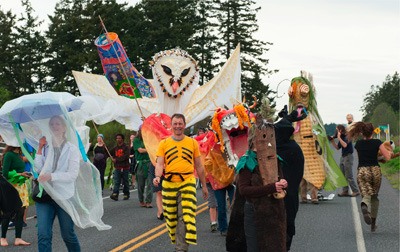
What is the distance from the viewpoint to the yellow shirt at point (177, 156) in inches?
418

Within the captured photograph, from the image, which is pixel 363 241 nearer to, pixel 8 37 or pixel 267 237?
pixel 267 237

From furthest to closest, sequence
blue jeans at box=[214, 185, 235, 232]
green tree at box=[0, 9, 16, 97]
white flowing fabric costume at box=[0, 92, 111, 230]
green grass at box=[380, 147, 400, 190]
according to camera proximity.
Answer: green tree at box=[0, 9, 16, 97]
green grass at box=[380, 147, 400, 190]
blue jeans at box=[214, 185, 235, 232]
white flowing fabric costume at box=[0, 92, 111, 230]

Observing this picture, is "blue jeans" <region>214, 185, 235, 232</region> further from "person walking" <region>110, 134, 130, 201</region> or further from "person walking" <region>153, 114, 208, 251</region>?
"person walking" <region>110, 134, 130, 201</region>

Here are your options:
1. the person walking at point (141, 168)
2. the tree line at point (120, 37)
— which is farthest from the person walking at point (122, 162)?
the tree line at point (120, 37)

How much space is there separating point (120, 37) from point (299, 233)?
60.4 metres

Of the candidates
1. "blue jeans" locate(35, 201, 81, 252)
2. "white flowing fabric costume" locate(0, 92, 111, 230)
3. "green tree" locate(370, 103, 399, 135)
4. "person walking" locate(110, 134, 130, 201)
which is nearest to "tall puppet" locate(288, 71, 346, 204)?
"person walking" locate(110, 134, 130, 201)

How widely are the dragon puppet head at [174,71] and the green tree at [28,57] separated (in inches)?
2074

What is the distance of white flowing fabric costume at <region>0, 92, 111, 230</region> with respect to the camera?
9.45 metres

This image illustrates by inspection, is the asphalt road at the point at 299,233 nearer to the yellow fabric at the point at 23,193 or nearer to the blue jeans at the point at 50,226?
the yellow fabric at the point at 23,193

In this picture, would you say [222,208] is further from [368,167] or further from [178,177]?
[178,177]

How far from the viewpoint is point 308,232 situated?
1370 cm

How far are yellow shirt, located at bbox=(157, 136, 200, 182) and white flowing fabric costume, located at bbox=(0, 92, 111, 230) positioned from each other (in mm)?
954

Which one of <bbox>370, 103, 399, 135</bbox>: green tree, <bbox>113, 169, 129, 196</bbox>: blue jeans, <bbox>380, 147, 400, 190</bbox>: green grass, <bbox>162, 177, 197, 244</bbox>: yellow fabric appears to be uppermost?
<bbox>162, 177, 197, 244</bbox>: yellow fabric

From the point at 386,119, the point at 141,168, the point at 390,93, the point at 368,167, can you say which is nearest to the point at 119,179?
the point at 141,168
